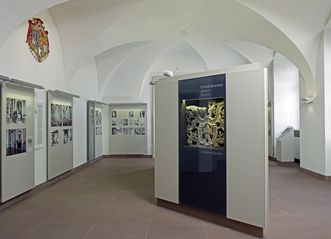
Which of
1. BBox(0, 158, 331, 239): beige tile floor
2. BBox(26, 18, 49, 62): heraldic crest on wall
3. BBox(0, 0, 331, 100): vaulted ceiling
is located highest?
BBox(0, 0, 331, 100): vaulted ceiling

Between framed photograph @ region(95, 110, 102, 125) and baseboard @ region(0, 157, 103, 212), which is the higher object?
framed photograph @ region(95, 110, 102, 125)

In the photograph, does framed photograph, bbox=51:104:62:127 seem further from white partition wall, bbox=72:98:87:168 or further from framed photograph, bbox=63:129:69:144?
white partition wall, bbox=72:98:87:168

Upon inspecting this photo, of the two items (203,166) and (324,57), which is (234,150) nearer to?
(203,166)

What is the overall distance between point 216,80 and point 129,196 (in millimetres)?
3678

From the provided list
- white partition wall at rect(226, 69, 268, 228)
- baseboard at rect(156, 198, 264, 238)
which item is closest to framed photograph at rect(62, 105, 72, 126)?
baseboard at rect(156, 198, 264, 238)

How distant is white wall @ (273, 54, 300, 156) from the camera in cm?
1334

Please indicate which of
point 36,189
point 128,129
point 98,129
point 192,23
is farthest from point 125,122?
point 36,189

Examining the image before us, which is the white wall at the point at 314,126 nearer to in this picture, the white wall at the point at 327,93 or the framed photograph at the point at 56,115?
the white wall at the point at 327,93

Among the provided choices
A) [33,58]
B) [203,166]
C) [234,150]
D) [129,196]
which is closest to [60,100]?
[33,58]

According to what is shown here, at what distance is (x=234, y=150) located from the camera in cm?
471

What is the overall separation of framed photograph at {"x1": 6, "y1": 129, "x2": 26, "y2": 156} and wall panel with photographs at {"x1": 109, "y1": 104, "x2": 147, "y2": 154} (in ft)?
29.0

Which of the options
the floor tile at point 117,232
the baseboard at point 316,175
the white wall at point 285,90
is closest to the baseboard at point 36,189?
the floor tile at point 117,232

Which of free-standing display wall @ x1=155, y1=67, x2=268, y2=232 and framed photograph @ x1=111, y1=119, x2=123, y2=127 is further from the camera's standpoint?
framed photograph @ x1=111, y1=119, x2=123, y2=127

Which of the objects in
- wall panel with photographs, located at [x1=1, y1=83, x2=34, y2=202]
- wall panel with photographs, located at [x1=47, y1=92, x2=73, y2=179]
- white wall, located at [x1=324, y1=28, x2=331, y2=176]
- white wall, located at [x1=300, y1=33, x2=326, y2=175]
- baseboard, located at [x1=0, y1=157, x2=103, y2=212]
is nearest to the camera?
wall panel with photographs, located at [x1=1, y1=83, x2=34, y2=202]
